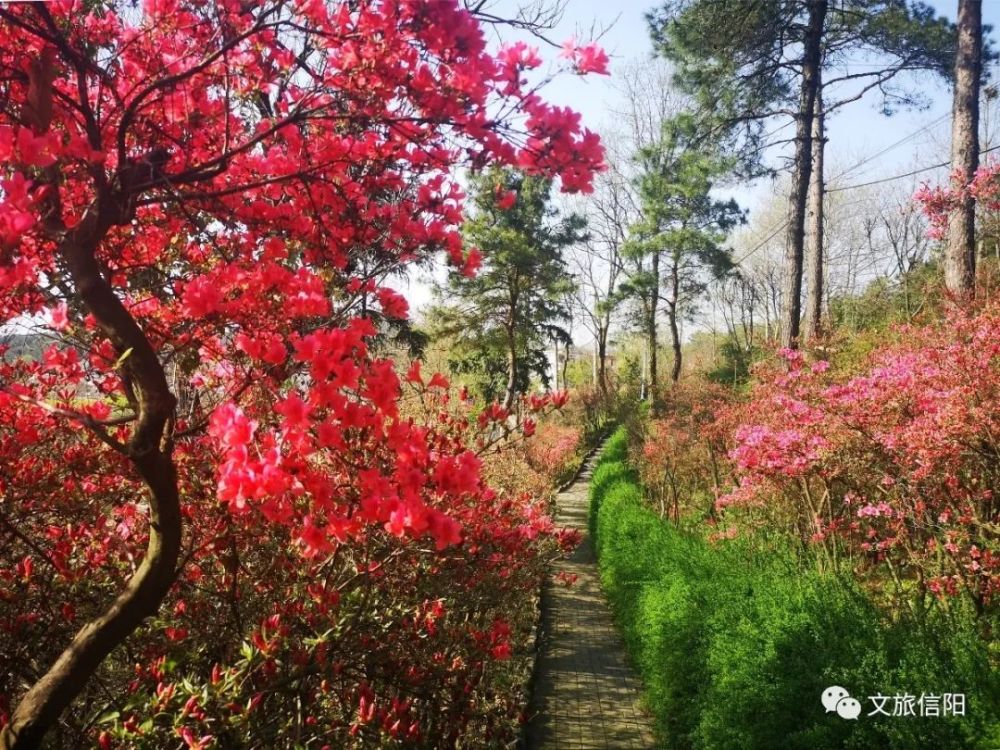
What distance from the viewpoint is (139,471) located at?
171 centimetres

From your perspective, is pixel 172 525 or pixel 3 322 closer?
pixel 172 525

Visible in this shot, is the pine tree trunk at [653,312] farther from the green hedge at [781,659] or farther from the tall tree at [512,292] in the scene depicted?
the green hedge at [781,659]

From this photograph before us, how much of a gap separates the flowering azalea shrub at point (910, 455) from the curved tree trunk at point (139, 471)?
4.24 m

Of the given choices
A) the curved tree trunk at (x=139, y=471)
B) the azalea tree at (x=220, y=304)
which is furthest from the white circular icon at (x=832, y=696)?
the curved tree trunk at (x=139, y=471)

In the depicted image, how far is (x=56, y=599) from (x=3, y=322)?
40.9 inches

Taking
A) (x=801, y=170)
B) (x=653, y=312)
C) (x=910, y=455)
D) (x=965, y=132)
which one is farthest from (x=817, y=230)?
(x=653, y=312)

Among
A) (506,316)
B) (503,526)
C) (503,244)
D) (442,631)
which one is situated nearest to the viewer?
(442,631)

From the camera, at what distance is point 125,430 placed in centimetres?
234

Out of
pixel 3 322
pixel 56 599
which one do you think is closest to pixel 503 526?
Result: pixel 56 599

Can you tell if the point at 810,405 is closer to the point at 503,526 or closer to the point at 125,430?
the point at 503,526

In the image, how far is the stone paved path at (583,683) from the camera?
4.61 m

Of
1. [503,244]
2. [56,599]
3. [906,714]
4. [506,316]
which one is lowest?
[906,714]

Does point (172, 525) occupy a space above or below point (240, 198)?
below

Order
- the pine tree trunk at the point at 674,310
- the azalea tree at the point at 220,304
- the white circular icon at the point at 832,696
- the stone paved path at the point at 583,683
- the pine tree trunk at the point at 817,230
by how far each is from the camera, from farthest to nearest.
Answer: the pine tree trunk at the point at 674,310, the pine tree trunk at the point at 817,230, the stone paved path at the point at 583,683, the white circular icon at the point at 832,696, the azalea tree at the point at 220,304
